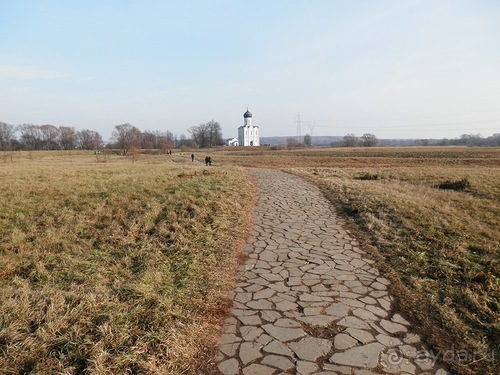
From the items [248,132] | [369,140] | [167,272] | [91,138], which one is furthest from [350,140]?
[167,272]

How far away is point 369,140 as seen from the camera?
334 feet

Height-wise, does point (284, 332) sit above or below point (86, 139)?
below

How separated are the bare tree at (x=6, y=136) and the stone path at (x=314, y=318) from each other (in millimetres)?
107145

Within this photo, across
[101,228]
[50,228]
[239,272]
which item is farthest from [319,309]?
[50,228]

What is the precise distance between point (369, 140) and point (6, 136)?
395 feet

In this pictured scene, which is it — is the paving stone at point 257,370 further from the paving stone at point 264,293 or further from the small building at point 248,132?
the small building at point 248,132

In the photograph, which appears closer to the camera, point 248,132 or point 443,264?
point 443,264

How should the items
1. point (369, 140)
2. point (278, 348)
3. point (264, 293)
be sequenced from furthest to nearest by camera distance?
1. point (369, 140)
2. point (264, 293)
3. point (278, 348)

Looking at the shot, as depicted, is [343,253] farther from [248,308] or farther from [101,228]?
[101,228]

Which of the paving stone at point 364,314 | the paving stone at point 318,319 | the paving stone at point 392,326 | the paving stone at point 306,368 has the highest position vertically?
the paving stone at point 318,319

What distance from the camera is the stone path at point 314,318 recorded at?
2662 millimetres

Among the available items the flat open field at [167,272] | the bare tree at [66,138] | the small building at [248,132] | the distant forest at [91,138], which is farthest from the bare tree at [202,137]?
the flat open field at [167,272]

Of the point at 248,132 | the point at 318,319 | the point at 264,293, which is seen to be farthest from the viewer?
the point at 248,132

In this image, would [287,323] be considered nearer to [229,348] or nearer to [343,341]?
[343,341]
